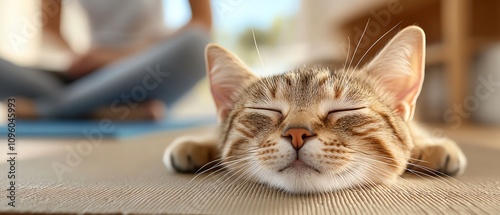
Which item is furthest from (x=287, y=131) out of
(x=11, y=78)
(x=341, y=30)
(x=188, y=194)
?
(x=341, y=30)

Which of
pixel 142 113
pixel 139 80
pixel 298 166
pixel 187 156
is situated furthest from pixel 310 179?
pixel 142 113

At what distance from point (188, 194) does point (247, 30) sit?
9.83ft

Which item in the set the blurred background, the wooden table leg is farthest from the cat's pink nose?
the wooden table leg

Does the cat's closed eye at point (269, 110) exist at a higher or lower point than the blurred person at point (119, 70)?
lower

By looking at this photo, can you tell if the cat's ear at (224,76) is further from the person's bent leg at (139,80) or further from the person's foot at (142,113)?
the person's foot at (142,113)

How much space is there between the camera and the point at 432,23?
3268mm

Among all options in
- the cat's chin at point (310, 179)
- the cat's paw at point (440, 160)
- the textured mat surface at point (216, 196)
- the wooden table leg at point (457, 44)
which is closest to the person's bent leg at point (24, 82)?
the textured mat surface at point (216, 196)

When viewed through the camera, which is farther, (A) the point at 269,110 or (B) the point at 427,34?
(B) the point at 427,34

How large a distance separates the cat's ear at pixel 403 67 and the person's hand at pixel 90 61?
2298mm

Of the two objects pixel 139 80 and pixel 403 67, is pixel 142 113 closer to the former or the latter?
pixel 139 80

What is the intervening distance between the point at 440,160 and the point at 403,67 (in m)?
0.21

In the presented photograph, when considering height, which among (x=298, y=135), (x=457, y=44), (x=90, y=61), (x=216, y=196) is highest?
(x=457, y=44)

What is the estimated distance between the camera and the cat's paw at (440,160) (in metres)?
0.84

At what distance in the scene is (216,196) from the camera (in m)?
0.65
